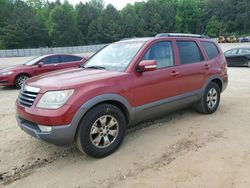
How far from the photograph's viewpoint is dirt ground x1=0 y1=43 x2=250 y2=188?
331 cm

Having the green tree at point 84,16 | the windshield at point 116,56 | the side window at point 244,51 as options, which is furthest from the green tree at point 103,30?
the windshield at point 116,56

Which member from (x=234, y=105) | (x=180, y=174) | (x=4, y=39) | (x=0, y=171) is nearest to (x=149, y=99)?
(x=180, y=174)

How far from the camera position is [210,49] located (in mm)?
5926

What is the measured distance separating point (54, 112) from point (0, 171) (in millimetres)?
1154

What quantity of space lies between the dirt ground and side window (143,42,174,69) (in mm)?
1238

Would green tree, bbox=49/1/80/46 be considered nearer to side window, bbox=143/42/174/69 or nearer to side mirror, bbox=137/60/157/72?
side window, bbox=143/42/174/69

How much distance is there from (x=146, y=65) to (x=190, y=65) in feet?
4.74

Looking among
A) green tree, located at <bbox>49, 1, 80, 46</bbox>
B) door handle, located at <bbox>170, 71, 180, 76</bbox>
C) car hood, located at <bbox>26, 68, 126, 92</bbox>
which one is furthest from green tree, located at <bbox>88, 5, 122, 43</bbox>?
car hood, located at <bbox>26, 68, 126, 92</bbox>

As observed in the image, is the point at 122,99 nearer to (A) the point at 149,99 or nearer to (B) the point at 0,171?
(A) the point at 149,99

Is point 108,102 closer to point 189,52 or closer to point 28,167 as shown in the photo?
point 28,167

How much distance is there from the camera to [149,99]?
441cm

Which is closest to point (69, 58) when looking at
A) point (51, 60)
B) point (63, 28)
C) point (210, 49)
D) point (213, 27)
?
point (51, 60)

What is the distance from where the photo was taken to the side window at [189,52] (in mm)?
5102

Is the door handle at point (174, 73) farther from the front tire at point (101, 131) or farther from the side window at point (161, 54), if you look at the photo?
the front tire at point (101, 131)
